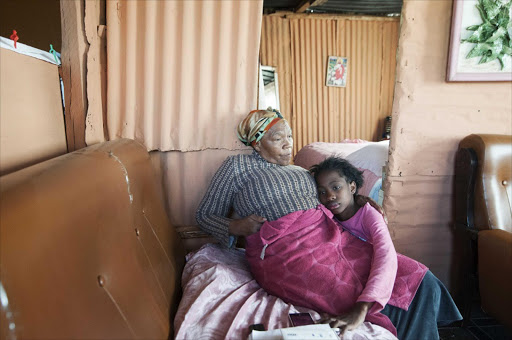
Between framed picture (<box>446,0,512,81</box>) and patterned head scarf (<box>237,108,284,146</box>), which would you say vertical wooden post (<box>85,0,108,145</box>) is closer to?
patterned head scarf (<box>237,108,284,146</box>)

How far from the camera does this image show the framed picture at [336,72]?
6.21 metres

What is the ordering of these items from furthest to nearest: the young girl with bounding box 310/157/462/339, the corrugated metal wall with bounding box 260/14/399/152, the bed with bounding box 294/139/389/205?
the corrugated metal wall with bounding box 260/14/399/152, the bed with bounding box 294/139/389/205, the young girl with bounding box 310/157/462/339

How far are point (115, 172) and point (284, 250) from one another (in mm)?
782

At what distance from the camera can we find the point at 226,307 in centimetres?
136

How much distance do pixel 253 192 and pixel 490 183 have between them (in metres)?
1.42

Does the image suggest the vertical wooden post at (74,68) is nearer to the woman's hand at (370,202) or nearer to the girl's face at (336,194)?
the girl's face at (336,194)

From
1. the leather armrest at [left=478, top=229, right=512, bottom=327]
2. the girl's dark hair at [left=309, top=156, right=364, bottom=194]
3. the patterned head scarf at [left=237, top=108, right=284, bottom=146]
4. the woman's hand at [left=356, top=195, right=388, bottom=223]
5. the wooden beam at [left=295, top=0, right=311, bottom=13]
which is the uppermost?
the wooden beam at [left=295, top=0, right=311, bottom=13]

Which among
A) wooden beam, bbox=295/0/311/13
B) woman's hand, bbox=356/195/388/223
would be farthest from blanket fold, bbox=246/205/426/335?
wooden beam, bbox=295/0/311/13

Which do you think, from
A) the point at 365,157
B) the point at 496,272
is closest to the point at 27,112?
the point at 496,272

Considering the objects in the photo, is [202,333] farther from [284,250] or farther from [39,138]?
[39,138]

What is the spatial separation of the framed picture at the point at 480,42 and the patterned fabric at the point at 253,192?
4.14ft

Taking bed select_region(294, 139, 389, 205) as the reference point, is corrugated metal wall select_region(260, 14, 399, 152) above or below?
above

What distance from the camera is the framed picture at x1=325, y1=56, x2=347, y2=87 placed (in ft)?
20.4

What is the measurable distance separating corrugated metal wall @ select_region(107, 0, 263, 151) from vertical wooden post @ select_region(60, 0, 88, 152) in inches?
6.2
